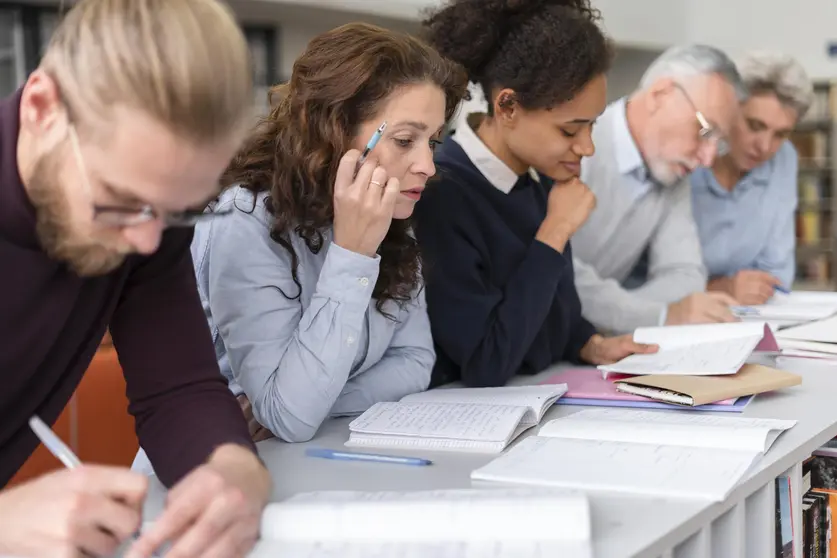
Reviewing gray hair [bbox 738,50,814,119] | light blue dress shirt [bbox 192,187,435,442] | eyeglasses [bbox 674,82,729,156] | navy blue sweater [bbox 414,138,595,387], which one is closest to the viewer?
light blue dress shirt [bbox 192,187,435,442]

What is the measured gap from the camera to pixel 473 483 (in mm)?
1095

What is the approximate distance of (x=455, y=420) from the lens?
52.5 inches

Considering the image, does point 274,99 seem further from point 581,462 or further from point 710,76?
point 710,76

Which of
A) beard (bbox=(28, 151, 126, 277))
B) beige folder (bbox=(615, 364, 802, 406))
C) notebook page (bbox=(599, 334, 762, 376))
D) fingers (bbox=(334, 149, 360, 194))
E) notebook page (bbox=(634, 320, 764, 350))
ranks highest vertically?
beard (bbox=(28, 151, 126, 277))

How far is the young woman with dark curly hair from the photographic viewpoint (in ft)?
5.60

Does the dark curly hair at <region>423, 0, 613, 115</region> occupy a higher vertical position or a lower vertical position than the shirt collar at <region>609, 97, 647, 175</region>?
higher

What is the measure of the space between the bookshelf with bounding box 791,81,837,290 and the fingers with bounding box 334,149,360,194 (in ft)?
22.3

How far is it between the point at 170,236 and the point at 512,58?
999 mm

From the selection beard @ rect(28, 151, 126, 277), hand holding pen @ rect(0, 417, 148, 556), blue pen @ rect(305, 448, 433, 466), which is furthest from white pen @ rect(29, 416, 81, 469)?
blue pen @ rect(305, 448, 433, 466)

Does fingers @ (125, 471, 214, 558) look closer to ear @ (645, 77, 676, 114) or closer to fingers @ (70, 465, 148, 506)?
fingers @ (70, 465, 148, 506)

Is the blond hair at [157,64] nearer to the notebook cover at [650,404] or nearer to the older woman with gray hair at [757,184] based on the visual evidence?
the notebook cover at [650,404]

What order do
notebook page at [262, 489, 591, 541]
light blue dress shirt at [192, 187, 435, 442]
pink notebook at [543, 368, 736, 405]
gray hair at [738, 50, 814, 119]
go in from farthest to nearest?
gray hair at [738, 50, 814, 119] < pink notebook at [543, 368, 736, 405] < light blue dress shirt at [192, 187, 435, 442] < notebook page at [262, 489, 591, 541]

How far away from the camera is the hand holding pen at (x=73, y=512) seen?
80 cm

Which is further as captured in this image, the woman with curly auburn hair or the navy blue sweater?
the navy blue sweater
